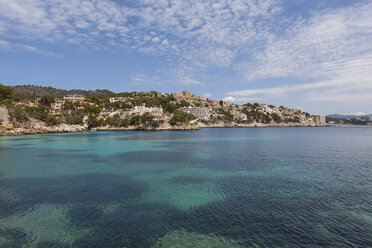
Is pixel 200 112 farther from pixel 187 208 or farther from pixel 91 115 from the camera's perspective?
pixel 187 208

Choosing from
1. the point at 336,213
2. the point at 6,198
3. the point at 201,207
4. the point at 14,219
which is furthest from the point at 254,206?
the point at 6,198

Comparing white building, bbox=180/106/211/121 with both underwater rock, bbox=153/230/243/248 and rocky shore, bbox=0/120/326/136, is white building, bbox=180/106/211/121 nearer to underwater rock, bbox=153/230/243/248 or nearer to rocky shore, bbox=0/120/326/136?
rocky shore, bbox=0/120/326/136

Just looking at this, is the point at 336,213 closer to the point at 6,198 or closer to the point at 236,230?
the point at 236,230

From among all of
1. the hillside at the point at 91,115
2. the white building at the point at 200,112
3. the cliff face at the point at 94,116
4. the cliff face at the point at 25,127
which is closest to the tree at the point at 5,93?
the hillside at the point at 91,115

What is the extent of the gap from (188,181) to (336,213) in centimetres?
870

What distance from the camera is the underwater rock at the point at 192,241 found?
720 cm

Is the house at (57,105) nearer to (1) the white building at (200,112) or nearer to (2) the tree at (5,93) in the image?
(2) the tree at (5,93)

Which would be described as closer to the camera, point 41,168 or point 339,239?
point 339,239

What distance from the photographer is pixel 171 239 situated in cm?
757

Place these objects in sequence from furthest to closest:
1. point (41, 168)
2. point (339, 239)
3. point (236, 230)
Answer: point (41, 168), point (236, 230), point (339, 239)

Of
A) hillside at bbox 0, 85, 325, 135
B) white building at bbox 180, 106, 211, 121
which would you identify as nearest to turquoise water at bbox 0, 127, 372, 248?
hillside at bbox 0, 85, 325, 135

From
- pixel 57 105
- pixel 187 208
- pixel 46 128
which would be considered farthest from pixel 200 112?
pixel 187 208

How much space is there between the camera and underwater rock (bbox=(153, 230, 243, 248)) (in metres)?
7.20

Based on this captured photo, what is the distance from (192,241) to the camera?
24.4 ft
